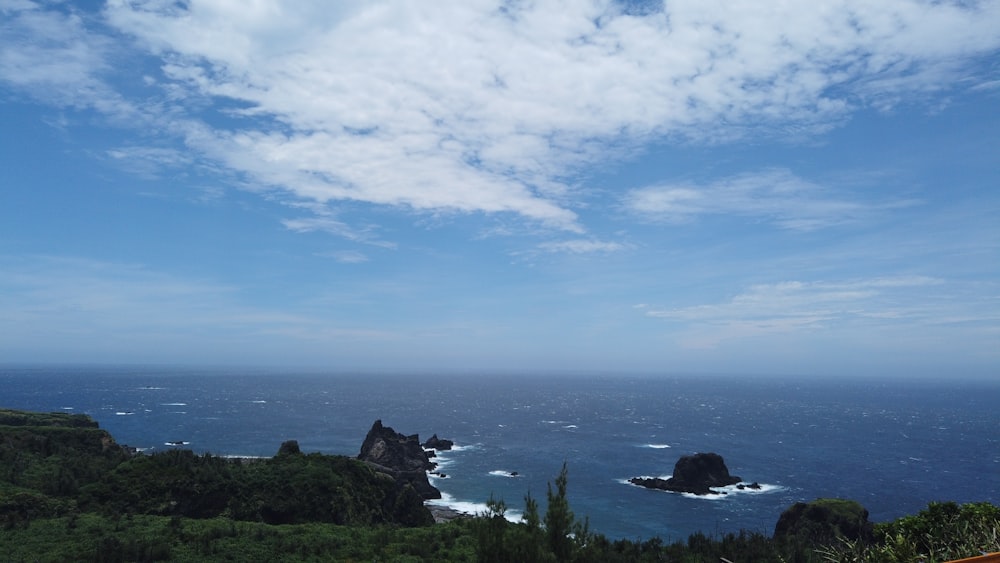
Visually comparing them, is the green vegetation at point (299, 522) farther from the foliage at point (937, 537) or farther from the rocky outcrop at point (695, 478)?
the rocky outcrop at point (695, 478)

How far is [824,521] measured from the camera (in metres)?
53.7

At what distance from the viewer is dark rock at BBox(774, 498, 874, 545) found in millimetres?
51312

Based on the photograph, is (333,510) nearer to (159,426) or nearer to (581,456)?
(581,456)

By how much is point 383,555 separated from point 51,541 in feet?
60.1

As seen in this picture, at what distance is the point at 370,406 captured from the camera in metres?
174

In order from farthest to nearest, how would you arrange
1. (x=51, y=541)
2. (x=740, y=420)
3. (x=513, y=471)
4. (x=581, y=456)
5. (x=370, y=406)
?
(x=370, y=406), (x=740, y=420), (x=581, y=456), (x=513, y=471), (x=51, y=541)

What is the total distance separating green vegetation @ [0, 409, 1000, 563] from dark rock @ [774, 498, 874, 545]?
0.13 m

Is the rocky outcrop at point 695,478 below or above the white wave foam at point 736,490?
above

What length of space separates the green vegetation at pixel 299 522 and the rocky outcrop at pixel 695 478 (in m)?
23.4

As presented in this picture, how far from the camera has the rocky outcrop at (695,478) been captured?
79688 mm

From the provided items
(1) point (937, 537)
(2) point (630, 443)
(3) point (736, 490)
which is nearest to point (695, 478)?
(3) point (736, 490)

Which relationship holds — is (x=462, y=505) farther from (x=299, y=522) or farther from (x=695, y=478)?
(x=695, y=478)

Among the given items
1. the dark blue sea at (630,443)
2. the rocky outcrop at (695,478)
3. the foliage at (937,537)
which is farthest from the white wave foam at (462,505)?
the foliage at (937,537)

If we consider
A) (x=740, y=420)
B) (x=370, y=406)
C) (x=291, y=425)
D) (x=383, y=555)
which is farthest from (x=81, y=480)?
(x=740, y=420)
